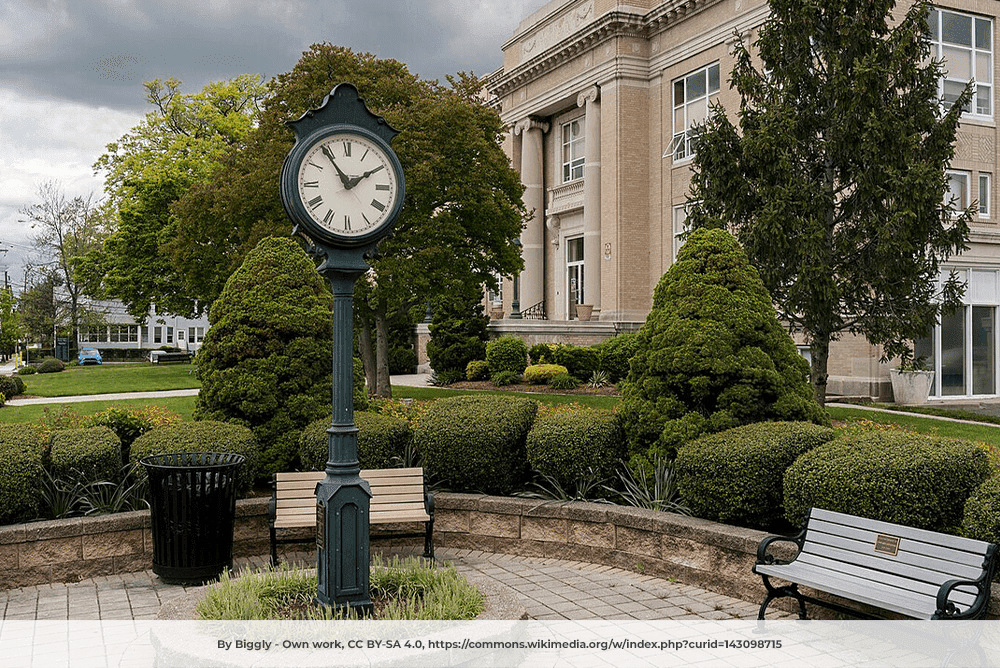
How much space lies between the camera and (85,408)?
64.0ft

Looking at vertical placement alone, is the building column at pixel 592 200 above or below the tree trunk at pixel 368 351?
above

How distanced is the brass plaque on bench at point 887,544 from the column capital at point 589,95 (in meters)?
30.1

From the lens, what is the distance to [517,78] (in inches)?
1548

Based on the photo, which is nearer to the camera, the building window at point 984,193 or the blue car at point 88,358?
the building window at point 984,193

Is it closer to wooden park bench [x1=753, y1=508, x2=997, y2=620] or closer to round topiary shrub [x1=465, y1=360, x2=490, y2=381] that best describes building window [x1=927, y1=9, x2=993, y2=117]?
round topiary shrub [x1=465, y1=360, x2=490, y2=381]

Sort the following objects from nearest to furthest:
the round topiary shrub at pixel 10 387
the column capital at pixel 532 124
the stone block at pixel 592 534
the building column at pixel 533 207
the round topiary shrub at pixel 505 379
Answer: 1. the stone block at pixel 592 534
2. the round topiary shrub at pixel 10 387
3. the round topiary shrub at pixel 505 379
4. the column capital at pixel 532 124
5. the building column at pixel 533 207

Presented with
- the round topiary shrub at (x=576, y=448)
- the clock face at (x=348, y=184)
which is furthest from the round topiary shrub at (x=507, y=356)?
the clock face at (x=348, y=184)

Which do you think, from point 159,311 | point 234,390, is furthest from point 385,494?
point 159,311

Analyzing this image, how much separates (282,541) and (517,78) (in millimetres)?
34065

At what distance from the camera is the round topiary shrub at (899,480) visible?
6.21 meters

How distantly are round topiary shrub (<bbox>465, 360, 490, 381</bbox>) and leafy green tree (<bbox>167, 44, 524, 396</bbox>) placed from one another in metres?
7.27

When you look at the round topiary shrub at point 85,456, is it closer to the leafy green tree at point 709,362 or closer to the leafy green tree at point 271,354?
the leafy green tree at point 271,354

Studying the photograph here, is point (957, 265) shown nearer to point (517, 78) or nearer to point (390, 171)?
point (517, 78)

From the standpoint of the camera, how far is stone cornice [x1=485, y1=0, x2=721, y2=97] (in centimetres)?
3133
